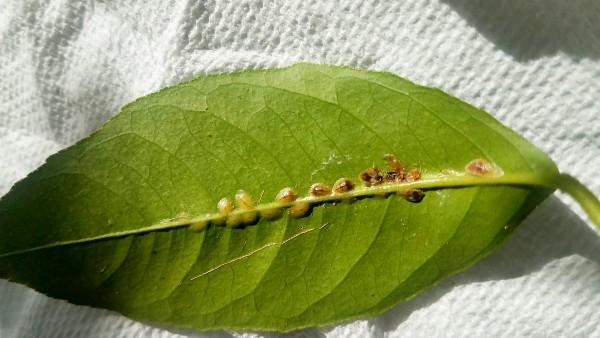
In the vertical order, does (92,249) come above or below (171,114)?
below

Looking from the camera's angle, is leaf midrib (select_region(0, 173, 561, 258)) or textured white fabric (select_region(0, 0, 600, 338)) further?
textured white fabric (select_region(0, 0, 600, 338))

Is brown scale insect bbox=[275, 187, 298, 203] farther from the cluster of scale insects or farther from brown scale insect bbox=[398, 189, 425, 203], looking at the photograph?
brown scale insect bbox=[398, 189, 425, 203]

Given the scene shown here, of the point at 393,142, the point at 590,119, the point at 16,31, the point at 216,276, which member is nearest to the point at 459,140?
the point at 393,142

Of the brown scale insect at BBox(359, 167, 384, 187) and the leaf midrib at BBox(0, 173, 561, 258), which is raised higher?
the brown scale insect at BBox(359, 167, 384, 187)

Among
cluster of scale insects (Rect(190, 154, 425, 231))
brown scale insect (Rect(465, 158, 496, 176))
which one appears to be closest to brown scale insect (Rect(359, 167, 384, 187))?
cluster of scale insects (Rect(190, 154, 425, 231))

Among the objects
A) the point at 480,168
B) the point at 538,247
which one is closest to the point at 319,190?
the point at 480,168

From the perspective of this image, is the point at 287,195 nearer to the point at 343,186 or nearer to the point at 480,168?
the point at 343,186

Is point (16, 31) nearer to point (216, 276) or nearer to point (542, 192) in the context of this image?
point (216, 276)
